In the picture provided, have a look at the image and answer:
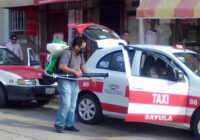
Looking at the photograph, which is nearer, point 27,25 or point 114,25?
point 114,25

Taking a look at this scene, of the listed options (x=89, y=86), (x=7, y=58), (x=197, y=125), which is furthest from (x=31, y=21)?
(x=197, y=125)

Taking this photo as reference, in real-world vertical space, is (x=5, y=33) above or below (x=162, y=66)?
above

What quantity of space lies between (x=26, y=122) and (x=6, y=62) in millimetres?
2874

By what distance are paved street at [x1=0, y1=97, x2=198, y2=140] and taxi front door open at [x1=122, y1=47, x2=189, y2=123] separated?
1.69ft

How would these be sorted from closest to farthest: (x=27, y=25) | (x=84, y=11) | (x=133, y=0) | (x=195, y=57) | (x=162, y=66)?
(x=162, y=66) < (x=195, y=57) < (x=133, y=0) < (x=84, y=11) < (x=27, y=25)

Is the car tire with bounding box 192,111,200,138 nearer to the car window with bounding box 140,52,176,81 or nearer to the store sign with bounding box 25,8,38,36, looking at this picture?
the car window with bounding box 140,52,176,81

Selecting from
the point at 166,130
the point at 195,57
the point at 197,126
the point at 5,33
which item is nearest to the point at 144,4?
the point at 195,57

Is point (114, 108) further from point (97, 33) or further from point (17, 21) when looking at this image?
point (17, 21)

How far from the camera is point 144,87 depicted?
7.41 m

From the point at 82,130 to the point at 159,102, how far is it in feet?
5.47

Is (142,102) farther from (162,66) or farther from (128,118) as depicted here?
(162,66)

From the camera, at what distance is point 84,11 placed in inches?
594

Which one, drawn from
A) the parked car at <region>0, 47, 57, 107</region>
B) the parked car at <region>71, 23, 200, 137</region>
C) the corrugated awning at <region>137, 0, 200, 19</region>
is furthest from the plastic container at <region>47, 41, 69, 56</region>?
the corrugated awning at <region>137, 0, 200, 19</region>

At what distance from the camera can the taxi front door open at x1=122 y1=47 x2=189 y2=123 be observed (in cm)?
736
